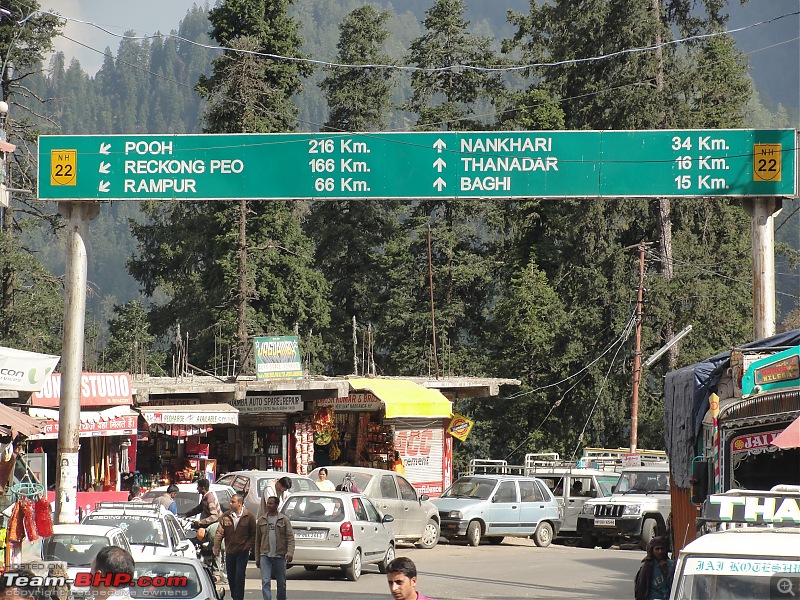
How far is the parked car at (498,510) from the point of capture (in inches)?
1089

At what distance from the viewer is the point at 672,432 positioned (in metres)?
17.8

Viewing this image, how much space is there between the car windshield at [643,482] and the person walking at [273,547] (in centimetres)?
1590

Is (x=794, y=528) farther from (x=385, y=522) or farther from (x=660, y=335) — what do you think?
(x=660, y=335)

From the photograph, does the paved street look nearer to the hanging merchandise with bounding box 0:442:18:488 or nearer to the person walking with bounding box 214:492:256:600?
the person walking with bounding box 214:492:256:600

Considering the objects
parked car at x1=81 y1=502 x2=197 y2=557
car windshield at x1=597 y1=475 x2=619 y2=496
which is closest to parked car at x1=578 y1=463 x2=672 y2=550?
car windshield at x1=597 y1=475 x2=619 y2=496

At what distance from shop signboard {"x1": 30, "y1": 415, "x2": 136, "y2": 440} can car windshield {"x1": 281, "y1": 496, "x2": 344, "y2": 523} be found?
18.1 feet

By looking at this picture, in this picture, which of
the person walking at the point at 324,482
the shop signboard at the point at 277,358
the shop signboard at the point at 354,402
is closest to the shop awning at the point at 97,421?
the person walking at the point at 324,482

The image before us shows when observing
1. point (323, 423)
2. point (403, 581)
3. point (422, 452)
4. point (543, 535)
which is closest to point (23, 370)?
point (323, 423)

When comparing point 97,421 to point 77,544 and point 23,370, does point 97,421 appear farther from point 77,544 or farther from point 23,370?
point 77,544

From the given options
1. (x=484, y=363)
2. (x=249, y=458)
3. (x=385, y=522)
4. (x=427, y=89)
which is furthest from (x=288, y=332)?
(x=385, y=522)

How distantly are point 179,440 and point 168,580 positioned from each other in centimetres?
1869

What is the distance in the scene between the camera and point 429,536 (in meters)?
26.1

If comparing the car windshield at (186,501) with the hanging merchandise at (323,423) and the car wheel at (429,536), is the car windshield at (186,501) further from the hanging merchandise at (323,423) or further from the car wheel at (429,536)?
the hanging merchandise at (323,423)

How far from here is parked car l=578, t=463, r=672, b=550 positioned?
28.6m
